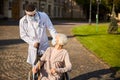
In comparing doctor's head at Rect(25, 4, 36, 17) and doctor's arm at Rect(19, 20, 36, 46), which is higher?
doctor's head at Rect(25, 4, 36, 17)

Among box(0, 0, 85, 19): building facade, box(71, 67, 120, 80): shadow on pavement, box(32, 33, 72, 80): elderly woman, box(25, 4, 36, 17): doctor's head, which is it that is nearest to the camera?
box(32, 33, 72, 80): elderly woman

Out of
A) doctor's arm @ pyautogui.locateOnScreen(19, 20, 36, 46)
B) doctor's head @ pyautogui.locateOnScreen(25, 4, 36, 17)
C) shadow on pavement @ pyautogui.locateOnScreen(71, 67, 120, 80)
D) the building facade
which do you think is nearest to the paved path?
shadow on pavement @ pyautogui.locateOnScreen(71, 67, 120, 80)

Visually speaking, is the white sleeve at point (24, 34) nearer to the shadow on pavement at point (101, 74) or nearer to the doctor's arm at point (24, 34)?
the doctor's arm at point (24, 34)

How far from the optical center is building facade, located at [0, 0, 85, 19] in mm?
53812

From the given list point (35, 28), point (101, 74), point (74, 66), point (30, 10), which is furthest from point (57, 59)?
point (74, 66)

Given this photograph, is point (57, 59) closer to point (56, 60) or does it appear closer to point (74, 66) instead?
point (56, 60)

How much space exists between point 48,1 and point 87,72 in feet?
201

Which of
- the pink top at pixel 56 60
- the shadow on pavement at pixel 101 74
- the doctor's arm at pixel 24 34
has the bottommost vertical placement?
the shadow on pavement at pixel 101 74

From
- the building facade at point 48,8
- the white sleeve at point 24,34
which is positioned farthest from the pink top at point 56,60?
the building facade at point 48,8

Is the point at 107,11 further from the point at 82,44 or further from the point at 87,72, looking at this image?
the point at 87,72

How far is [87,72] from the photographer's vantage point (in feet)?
39.2

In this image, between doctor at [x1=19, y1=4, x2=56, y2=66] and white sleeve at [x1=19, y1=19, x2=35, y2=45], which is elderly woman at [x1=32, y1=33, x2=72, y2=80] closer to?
doctor at [x1=19, y1=4, x2=56, y2=66]

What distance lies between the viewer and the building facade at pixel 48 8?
53.8 meters

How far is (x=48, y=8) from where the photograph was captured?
7244 cm
